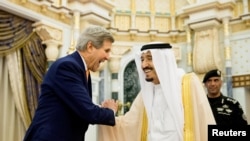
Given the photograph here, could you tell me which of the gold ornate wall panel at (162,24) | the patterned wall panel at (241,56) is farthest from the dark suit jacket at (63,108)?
the gold ornate wall panel at (162,24)

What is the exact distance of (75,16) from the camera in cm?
578

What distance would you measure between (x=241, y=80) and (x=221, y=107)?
3.33 metres

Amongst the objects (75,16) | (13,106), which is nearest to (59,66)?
(13,106)

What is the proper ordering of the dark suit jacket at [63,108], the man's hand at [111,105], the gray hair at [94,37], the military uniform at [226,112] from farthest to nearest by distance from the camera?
the military uniform at [226,112]
the man's hand at [111,105]
the gray hair at [94,37]
the dark suit jacket at [63,108]

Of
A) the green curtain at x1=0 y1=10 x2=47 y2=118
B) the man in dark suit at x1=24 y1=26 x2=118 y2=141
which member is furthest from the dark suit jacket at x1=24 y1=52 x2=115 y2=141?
the green curtain at x1=0 y1=10 x2=47 y2=118

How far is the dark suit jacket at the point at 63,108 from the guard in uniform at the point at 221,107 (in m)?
1.54

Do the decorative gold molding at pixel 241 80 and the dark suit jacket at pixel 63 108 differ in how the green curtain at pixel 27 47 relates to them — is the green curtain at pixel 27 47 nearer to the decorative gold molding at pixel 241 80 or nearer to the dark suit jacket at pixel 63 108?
the dark suit jacket at pixel 63 108

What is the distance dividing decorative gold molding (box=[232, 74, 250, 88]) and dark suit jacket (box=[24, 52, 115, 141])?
481 centimetres

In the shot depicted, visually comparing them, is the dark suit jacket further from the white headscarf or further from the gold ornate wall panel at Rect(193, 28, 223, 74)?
the gold ornate wall panel at Rect(193, 28, 223, 74)

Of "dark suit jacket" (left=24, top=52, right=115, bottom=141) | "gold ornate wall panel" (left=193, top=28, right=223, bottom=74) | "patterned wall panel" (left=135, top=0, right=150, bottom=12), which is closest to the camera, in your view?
"dark suit jacket" (left=24, top=52, right=115, bottom=141)

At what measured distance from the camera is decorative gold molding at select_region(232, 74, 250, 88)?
19.2 feet

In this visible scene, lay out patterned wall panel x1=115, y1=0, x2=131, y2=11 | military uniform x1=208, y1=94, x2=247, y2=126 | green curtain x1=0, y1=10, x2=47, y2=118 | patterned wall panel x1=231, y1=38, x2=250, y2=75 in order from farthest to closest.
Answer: patterned wall panel x1=115, y1=0, x2=131, y2=11
patterned wall panel x1=231, y1=38, x2=250, y2=75
green curtain x1=0, y1=10, x2=47, y2=118
military uniform x1=208, y1=94, x2=247, y2=126

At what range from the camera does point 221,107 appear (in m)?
2.87

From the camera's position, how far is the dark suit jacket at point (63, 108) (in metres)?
1.56
